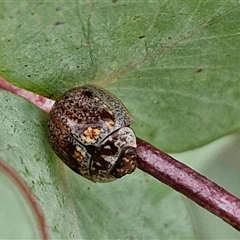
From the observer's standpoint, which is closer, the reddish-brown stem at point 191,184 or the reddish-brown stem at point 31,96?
the reddish-brown stem at point 191,184

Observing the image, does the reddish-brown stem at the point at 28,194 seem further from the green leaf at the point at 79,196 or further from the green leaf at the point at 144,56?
the green leaf at the point at 144,56

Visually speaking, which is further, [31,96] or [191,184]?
[31,96]

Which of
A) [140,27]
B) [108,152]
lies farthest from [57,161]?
[140,27]

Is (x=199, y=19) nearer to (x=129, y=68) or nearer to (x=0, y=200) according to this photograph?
(x=129, y=68)

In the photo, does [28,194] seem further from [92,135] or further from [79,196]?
[79,196]

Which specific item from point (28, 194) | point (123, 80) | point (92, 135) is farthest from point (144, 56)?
point (28, 194)

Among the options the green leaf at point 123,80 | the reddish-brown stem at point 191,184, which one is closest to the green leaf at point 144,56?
the green leaf at point 123,80
